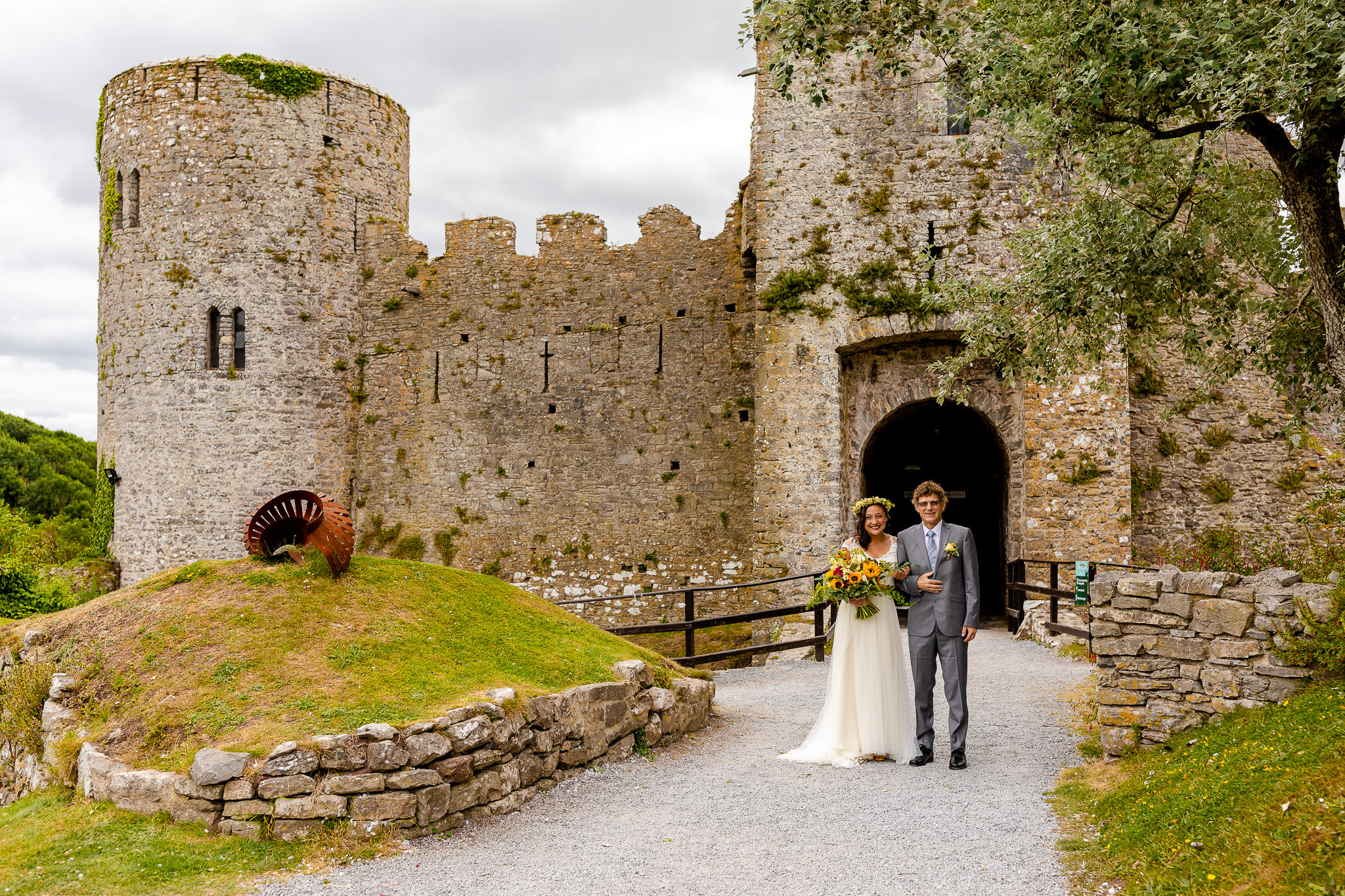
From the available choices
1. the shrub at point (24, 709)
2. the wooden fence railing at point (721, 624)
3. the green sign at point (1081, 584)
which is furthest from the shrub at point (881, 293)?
the shrub at point (24, 709)

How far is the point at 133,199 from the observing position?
58.2 feet

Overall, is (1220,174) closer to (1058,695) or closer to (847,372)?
(1058,695)

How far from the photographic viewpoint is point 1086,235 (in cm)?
774

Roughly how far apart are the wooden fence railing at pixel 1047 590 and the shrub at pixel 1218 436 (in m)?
3.22

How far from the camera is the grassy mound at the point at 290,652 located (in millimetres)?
5738

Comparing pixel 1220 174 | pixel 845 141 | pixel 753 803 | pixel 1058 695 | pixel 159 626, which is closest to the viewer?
pixel 753 803

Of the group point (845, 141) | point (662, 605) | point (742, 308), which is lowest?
point (662, 605)

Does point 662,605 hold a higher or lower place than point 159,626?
lower

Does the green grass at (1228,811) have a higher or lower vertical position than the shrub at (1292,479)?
lower

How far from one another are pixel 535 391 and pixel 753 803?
11.7 meters

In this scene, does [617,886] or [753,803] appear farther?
[753,803]

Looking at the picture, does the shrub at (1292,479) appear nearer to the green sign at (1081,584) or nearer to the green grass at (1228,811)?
the green sign at (1081,584)

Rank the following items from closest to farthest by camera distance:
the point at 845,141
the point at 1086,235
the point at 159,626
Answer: the point at 159,626
the point at 1086,235
the point at 845,141

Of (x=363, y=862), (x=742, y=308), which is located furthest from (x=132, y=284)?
(x=363, y=862)
